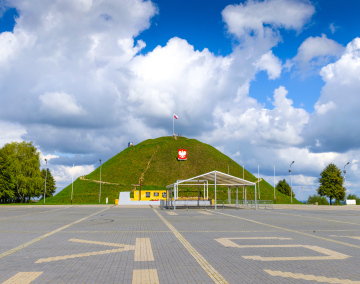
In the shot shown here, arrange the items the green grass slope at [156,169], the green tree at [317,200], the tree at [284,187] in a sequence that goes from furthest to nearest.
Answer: the tree at [284,187], the green grass slope at [156,169], the green tree at [317,200]

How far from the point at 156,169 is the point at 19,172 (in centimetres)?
3883

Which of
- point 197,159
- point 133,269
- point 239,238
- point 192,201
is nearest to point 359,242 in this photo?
point 239,238

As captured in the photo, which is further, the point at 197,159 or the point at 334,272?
the point at 197,159

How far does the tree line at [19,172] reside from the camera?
220 ft

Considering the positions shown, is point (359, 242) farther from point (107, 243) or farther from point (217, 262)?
point (107, 243)

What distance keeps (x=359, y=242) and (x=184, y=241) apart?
6198mm

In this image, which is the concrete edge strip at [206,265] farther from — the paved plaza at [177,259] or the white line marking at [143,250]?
the white line marking at [143,250]

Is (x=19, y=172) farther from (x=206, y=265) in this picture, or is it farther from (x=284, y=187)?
(x=284, y=187)

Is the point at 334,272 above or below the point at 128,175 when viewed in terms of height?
below

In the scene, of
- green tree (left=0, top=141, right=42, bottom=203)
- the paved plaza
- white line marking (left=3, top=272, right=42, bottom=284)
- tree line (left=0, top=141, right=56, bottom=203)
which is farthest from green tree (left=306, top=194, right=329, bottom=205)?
white line marking (left=3, top=272, right=42, bottom=284)

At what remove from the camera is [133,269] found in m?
7.49

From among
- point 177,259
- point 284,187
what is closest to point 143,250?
point 177,259

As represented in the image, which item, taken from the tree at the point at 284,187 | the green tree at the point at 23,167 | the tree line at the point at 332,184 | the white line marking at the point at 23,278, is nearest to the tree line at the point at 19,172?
the green tree at the point at 23,167

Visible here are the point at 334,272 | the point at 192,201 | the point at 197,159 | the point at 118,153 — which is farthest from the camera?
the point at 118,153
